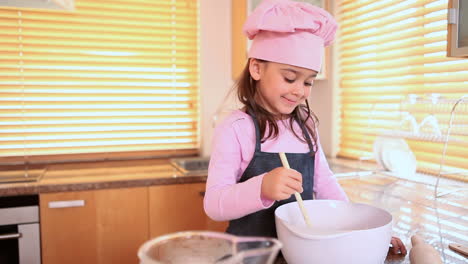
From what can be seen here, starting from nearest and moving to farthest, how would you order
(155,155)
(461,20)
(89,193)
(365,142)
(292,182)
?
(292,182) < (461,20) < (89,193) < (365,142) < (155,155)

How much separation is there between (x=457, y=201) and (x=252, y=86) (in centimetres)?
73

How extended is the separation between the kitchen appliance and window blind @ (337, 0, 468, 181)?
3.84 feet

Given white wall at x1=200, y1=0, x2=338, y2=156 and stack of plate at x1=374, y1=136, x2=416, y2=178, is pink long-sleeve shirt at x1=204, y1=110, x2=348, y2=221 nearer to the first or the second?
stack of plate at x1=374, y1=136, x2=416, y2=178

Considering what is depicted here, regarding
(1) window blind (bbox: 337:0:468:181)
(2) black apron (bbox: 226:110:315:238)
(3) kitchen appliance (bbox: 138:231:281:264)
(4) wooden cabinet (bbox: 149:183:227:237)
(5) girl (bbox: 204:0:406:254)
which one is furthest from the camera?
(4) wooden cabinet (bbox: 149:183:227:237)

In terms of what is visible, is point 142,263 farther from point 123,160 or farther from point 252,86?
point 123,160

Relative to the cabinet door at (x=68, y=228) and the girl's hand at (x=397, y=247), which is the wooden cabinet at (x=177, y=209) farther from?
the girl's hand at (x=397, y=247)

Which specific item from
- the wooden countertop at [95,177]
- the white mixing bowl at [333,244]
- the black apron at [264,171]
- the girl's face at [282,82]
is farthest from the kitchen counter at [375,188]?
the girl's face at [282,82]

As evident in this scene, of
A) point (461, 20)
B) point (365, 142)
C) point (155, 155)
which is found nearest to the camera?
point (461, 20)

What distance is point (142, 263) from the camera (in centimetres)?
35

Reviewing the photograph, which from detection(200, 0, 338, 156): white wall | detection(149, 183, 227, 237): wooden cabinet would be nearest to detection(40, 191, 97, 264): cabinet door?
detection(149, 183, 227, 237): wooden cabinet

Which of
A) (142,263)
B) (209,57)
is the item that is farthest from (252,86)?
(209,57)

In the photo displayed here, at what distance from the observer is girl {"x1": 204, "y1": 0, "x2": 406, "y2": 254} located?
0.88 metres

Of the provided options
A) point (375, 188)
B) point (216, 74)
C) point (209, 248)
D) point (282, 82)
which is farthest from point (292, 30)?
point (216, 74)

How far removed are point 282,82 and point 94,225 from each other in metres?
1.15
